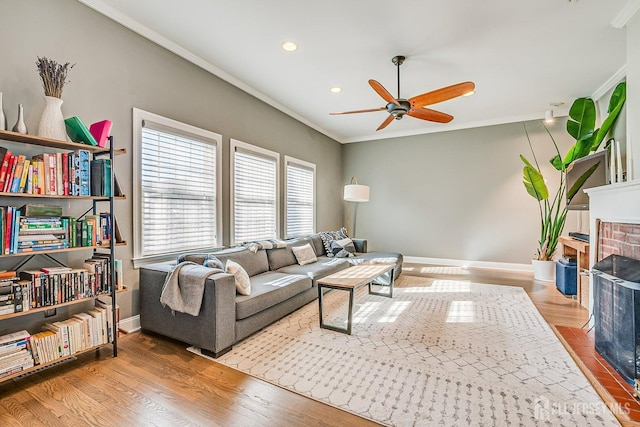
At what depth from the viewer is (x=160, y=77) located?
3248 mm

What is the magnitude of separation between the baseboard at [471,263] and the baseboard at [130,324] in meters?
5.43

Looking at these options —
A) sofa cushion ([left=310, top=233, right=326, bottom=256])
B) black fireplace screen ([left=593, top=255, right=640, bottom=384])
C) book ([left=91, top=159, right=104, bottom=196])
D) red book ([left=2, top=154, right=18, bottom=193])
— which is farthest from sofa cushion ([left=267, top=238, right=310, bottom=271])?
black fireplace screen ([left=593, top=255, right=640, bottom=384])

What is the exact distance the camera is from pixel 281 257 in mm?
4277

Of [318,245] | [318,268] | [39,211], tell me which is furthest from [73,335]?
[318,245]

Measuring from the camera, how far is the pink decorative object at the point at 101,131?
2412 millimetres

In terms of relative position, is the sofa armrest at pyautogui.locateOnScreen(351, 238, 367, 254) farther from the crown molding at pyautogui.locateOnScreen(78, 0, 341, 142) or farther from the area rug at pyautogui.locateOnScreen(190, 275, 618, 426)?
the crown molding at pyautogui.locateOnScreen(78, 0, 341, 142)

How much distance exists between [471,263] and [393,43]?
4.79 meters

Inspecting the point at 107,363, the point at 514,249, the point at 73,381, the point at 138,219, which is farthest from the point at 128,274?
the point at 514,249

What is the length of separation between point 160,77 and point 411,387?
3793 mm

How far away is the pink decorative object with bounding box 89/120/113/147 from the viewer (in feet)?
7.91

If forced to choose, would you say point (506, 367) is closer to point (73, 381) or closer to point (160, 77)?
point (73, 381)

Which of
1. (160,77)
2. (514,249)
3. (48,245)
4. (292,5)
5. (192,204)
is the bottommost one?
(514,249)

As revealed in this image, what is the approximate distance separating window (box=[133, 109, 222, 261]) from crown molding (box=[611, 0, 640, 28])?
4.42 metres

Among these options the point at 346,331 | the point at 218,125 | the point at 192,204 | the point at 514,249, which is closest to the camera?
the point at 346,331
